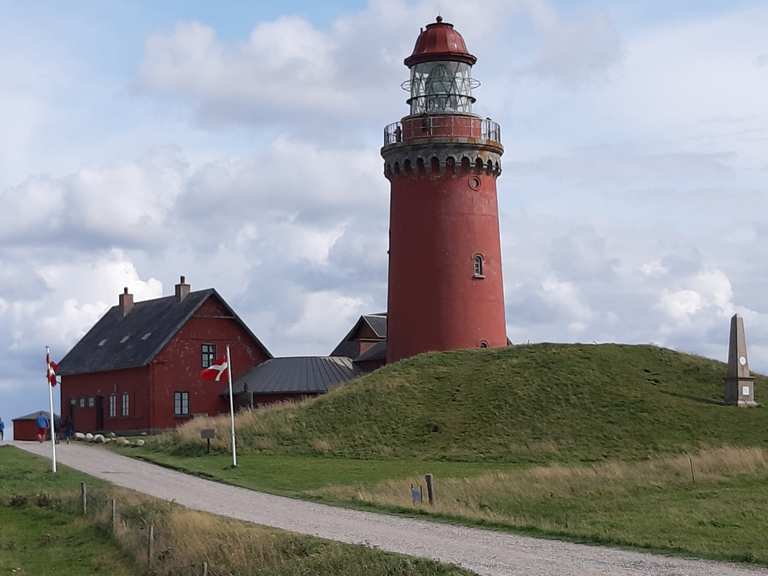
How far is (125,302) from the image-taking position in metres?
63.8

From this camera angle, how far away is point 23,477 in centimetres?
3288

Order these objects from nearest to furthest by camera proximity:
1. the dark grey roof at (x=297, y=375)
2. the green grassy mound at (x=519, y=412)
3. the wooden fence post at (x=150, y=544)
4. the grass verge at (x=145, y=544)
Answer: the grass verge at (x=145, y=544)
the wooden fence post at (x=150, y=544)
the green grassy mound at (x=519, y=412)
the dark grey roof at (x=297, y=375)

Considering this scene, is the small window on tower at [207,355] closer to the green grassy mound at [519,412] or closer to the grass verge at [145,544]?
the green grassy mound at [519,412]

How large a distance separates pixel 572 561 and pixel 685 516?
7.16 m

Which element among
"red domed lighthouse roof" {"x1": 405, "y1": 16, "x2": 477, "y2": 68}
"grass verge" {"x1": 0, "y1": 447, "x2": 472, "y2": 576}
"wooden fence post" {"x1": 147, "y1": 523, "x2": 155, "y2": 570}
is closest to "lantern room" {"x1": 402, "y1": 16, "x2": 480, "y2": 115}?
"red domed lighthouse roof" {"x1": 405, "y1": 16, "x2": 477, "y2": 68}

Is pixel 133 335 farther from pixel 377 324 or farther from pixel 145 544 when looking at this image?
pixel 145 544

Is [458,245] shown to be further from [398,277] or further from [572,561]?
[572,561]

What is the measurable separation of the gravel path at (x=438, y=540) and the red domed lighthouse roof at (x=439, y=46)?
2447cm

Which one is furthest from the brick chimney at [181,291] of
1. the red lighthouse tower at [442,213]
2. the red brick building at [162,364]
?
the red lighthouse tower at [442,213]

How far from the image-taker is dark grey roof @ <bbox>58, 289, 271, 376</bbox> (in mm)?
55562

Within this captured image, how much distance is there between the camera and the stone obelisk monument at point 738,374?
41031 millimetres

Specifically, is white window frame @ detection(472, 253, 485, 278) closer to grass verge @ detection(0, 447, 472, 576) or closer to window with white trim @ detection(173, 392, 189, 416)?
window with white trim @ detection(173, 392, 189, 416)

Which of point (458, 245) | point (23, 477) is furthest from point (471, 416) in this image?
point (23, 477)

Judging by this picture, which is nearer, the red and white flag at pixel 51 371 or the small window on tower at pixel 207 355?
the red and white flag at pixel 51 371
